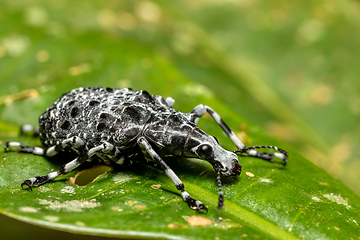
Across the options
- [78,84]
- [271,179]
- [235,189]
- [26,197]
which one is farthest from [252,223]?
[78,84]

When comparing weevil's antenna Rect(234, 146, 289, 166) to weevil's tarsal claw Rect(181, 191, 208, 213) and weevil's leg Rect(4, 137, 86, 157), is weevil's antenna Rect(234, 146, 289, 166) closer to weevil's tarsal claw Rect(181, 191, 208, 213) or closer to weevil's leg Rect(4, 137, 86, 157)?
weevil's tarsal claw Rect(181, 191, 208, 213)

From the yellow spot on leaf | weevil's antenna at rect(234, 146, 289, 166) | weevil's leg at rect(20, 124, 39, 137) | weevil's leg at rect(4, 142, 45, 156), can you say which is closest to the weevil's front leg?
weevil's antenna at rect(234, 146, 289, 166)

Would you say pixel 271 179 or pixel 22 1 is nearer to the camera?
pixel 271 179

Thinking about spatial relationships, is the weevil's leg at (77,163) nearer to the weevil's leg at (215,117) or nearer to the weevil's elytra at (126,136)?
the weevil's elytra at (126,136)

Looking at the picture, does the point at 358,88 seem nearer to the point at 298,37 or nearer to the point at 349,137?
the point at 349,137

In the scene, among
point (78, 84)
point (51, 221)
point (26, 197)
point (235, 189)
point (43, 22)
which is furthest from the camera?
point (43, 22)
